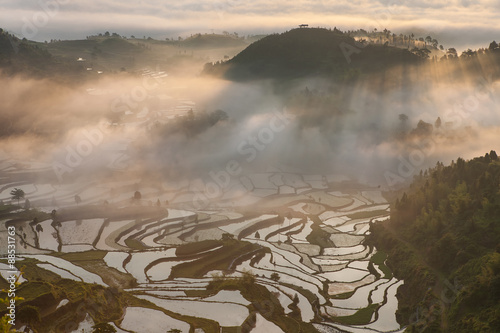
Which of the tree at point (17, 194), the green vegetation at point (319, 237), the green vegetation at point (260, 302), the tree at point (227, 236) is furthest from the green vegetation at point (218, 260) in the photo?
the tree at point (17, 194)

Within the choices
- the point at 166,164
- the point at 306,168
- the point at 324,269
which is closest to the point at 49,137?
the point at 166,164

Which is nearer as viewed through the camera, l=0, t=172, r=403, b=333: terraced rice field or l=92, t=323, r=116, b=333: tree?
l=92, t=323, r=116, b=333: tree

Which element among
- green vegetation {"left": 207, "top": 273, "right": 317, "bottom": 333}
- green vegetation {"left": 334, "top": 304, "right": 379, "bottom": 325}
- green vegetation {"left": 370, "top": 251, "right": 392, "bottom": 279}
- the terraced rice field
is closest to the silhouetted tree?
the terraced rice field

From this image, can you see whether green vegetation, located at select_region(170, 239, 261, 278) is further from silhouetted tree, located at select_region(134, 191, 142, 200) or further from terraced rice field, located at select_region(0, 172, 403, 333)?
silhouetted tree, located at select_region(134, 191, 142, 200)

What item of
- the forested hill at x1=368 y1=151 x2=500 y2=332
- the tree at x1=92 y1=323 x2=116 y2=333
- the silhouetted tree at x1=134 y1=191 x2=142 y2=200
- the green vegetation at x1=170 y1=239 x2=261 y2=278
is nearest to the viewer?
the tree at x1=92 y1=323 x2=116 y2=333

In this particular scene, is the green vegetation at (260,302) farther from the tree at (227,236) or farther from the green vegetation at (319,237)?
the green vegetation at (319,237)

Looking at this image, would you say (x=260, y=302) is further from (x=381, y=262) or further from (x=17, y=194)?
(x=17, y=194)
